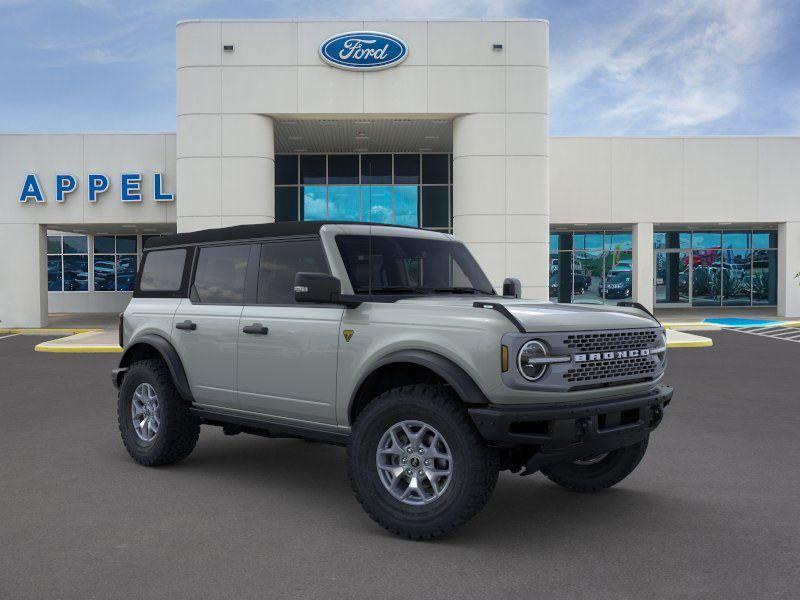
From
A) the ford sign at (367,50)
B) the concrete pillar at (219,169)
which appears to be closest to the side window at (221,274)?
the concrete pillar at (219,169)

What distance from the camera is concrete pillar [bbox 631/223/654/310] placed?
1032 inches

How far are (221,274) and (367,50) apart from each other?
14844mm

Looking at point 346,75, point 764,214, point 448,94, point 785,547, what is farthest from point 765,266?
point 785,547

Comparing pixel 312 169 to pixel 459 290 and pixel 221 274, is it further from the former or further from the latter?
pixel 459 290

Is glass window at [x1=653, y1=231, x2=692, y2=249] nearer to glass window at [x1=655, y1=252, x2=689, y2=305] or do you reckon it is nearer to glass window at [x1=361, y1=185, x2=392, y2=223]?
glass window at [x1=655, y1=252, x2=689, y2=305]

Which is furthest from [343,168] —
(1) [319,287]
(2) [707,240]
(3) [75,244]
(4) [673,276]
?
(1) [319,287]

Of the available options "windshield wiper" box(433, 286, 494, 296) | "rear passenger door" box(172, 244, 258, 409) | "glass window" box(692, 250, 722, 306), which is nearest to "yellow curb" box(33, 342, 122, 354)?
"rear passenger door" box(172, 244, 258, 409)

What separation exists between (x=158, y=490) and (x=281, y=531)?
4.79 ft

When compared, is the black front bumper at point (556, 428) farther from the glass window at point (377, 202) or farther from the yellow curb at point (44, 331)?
the glass window at point (377, 202)

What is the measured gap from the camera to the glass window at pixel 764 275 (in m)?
35.2

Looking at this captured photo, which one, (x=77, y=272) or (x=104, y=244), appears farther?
(x=77, y=272)

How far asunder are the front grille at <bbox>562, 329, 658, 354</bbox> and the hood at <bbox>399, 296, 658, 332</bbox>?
44 mm

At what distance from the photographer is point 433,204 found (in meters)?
26.0

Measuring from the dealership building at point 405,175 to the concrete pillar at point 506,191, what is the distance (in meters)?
0.05
